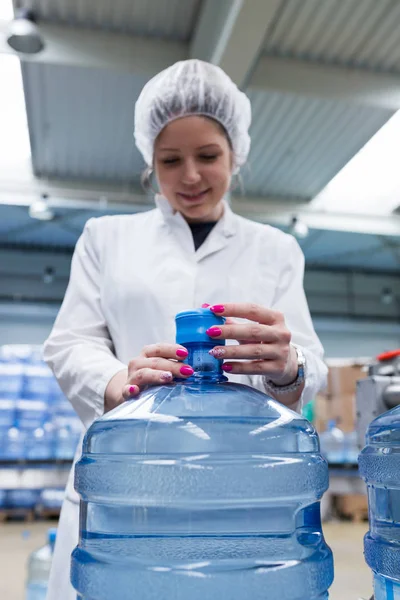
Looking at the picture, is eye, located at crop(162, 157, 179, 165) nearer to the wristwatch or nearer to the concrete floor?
the wristwatch

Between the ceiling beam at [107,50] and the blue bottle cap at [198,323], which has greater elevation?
the ceiling beam at [107,50]

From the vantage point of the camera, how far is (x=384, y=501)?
0.78 metres

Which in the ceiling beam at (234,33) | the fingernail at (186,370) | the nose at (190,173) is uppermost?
the ceiling beam at (234,33)

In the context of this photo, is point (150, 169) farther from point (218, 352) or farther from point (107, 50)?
point (107, 50)

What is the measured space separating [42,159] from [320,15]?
3.43m

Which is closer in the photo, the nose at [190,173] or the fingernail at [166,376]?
the fingernail at [166,376]

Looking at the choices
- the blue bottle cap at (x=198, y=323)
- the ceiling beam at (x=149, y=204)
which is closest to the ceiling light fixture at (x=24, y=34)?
the ceiling beam at (x=149, y=204)

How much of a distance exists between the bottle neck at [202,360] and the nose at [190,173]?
0.55m

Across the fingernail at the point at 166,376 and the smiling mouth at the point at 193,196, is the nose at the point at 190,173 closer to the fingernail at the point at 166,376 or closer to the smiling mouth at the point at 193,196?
the smiling mouth at the point at 193,196

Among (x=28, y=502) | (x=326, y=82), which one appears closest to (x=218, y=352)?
(x=326, y=82)

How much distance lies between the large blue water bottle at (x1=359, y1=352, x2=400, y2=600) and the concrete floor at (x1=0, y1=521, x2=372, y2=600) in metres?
2.13

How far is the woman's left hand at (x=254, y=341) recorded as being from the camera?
0.65 meters

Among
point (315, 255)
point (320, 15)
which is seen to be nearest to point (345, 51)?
point (320, 15)

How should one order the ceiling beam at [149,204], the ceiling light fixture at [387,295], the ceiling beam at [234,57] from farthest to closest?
the ceiling light fixture at [387,295]
the ceiling beam at [149,204]
the ceiling beam at [234,57]
